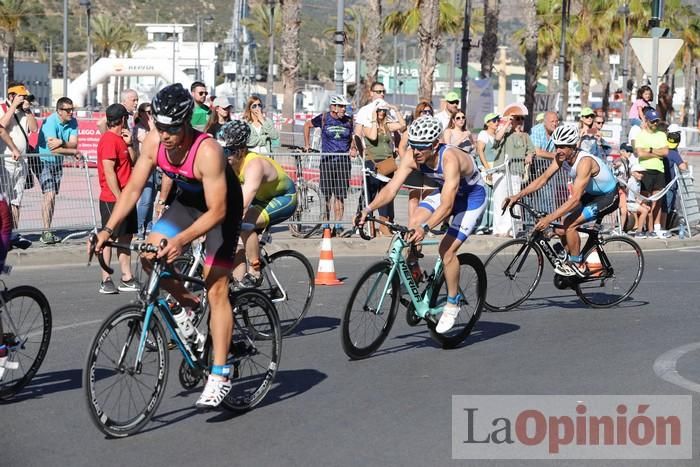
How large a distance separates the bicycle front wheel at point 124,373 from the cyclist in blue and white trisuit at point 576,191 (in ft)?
16.6

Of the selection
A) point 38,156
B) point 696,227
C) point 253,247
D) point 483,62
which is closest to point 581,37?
point 483,62

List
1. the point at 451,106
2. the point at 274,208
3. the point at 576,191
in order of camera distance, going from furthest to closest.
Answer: the point at 451,106 → the point at 576,191 → the point at 274,208

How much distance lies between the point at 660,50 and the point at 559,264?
346 inches

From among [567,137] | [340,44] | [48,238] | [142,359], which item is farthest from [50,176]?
[340,44]

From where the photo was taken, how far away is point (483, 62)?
41.3 metres

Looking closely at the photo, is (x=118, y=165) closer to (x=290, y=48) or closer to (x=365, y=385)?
(x=365, y=385)

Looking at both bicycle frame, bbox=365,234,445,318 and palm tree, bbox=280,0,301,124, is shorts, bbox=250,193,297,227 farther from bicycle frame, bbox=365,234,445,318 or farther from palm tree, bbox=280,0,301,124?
palm tree, bbox=280,0,301,124

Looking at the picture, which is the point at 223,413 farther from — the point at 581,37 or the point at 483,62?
the point at 581,37

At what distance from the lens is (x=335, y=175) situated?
16625 millimetres

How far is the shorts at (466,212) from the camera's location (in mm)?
9602

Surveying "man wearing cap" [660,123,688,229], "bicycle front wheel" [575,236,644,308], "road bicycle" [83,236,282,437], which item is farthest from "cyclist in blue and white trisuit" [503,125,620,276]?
"man wearing cap" [660,123,688,229]

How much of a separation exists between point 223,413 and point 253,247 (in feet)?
8.74

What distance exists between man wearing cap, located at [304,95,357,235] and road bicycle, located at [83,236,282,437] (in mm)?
9126

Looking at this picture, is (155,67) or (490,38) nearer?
(490,38)
